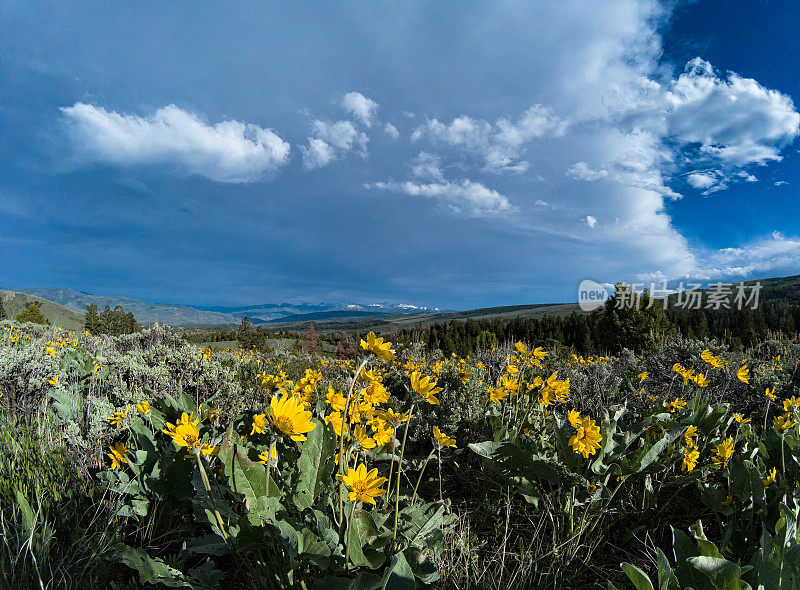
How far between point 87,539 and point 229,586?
908mm

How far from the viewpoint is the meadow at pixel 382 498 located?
56.8 inches

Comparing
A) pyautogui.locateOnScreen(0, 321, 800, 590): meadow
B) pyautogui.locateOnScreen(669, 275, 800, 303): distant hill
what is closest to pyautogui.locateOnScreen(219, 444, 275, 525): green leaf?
pyautogui.locateOnScreen(0, 321, 800, 590): meadow

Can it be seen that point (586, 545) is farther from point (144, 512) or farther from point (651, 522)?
point (144, 512)

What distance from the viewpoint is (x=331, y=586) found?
1.39 m

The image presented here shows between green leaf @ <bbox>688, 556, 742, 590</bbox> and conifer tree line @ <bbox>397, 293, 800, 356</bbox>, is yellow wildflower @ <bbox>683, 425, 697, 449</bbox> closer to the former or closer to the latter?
green leaf @ <bbox>688, 556, 742, 590</bbox>

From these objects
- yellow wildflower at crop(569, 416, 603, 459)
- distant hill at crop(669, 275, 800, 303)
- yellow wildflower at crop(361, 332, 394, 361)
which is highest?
distant hill at crop(669, 275, 800, 303)

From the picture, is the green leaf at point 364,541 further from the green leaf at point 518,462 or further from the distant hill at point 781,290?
the distant hill at point 781,290

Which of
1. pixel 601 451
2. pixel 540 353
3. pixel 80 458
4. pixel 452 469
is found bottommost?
pixel 452 469

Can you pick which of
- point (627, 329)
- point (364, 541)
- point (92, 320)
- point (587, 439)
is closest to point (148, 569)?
point (364, 541)

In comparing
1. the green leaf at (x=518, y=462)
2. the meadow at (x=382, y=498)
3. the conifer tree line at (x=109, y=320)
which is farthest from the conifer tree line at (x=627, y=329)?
the conifer tree line at (x=109, y=320)

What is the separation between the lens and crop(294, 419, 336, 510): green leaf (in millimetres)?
1759

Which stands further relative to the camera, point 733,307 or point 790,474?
point 733,307

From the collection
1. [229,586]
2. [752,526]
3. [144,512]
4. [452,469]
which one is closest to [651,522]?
[752,526]

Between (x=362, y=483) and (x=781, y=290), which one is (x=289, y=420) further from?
(x=781, y=290)
